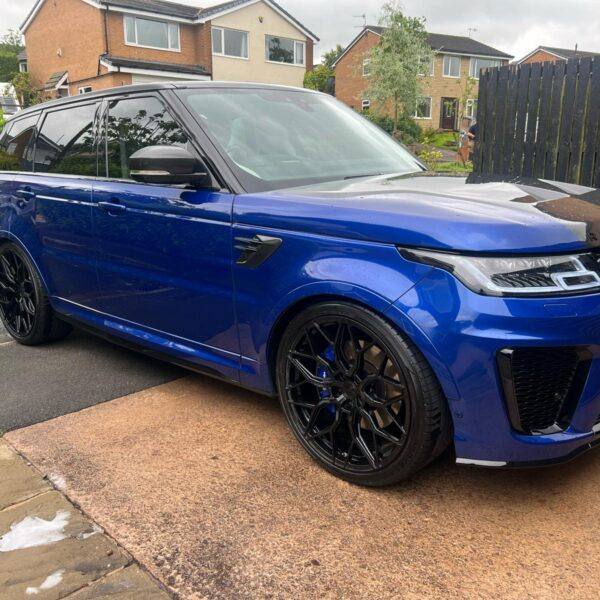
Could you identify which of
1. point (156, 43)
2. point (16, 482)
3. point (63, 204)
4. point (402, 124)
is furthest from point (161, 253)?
point (402, 124)

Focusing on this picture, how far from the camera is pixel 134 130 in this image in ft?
11.3

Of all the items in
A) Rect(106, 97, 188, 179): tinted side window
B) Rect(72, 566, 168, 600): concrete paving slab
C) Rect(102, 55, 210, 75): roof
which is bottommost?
Rect(72, 566, 168, 600): concrete paving slab

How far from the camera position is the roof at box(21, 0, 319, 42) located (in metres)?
31.9

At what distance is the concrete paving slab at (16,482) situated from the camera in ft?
8.31

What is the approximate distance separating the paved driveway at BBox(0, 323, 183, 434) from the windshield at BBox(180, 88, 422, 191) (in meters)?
1.60

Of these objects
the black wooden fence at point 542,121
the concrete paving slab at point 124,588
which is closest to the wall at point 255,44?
the black wooden fence at point 542,121

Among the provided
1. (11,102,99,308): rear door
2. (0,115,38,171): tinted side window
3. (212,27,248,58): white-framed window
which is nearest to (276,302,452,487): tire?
(11,102,99,308): rear door

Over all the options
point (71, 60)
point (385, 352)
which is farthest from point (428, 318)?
point (71, 60)

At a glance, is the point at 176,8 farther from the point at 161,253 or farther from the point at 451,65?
the point at 161,253

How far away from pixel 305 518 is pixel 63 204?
2.57 m

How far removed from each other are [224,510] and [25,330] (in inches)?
112

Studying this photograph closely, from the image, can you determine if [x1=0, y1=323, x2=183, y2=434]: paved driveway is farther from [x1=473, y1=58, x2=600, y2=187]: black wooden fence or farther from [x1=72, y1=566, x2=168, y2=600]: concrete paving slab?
[x1=473, y1=58, x2=600, y2=187]: black wooden fence

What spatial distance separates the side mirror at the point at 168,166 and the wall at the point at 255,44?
115ft

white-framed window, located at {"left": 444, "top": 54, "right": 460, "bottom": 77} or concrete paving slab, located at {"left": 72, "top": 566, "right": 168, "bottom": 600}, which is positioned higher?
white-framed window, located at {"left": 444, "top": 54, "right": 460, "bottom": 77}
